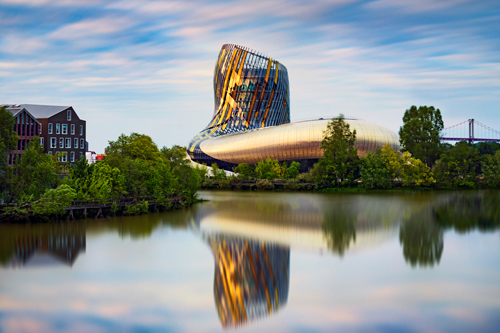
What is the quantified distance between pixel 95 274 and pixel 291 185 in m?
38.2

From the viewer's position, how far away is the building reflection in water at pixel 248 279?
1095cm

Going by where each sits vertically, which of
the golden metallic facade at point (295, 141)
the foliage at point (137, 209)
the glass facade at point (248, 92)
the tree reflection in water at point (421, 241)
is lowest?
the tree reflection in water at point (421, 241)

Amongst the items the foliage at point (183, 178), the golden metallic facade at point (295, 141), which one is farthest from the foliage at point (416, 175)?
the foliage at point (183, 178)

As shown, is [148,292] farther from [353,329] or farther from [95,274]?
[353,329]

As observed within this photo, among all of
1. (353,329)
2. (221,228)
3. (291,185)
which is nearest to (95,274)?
(353,329)

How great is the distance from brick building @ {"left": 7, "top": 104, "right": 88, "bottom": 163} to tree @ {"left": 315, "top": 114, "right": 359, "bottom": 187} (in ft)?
91.1

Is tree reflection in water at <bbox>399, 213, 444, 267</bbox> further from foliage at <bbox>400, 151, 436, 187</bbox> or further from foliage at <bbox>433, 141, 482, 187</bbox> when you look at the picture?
foliage at <bbox>433, 141, 482, 187</bbox>

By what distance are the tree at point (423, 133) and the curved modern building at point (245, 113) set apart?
10405 millimetres

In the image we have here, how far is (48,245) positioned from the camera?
1792cm

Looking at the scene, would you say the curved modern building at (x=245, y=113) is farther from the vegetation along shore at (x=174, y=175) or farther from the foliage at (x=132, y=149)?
the foliage at (x=132, y=149)

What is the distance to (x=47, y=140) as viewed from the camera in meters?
56.0

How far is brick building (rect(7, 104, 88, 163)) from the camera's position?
55969 mm

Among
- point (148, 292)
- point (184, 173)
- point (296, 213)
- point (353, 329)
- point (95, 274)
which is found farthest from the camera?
point (184, 173)

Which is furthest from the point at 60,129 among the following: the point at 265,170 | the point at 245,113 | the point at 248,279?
the point at 248,279
